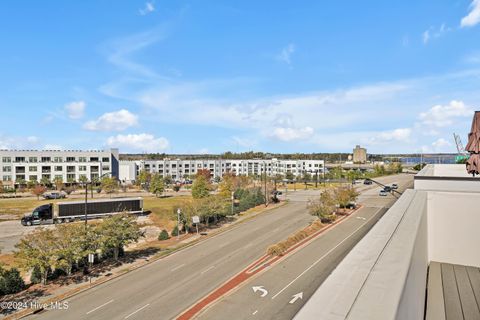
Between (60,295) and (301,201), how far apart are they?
41194 millimetres

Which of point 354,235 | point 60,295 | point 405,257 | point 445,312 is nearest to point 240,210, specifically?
point 354,235

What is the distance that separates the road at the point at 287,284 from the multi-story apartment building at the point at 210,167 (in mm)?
87349

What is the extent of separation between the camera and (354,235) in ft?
98.7

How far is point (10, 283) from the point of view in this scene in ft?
63.4

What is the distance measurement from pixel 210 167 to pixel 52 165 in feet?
183

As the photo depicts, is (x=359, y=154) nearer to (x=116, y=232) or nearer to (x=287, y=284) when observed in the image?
(x=287, y=284)

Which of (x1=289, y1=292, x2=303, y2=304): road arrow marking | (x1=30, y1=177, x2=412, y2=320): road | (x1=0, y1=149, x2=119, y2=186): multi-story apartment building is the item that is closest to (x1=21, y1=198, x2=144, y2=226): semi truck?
(x1=30, y1=177, x2=412, y2=320): road

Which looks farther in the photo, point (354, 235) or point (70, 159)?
point (70, 159)

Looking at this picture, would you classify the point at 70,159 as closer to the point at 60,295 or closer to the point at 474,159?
the point at 60,295

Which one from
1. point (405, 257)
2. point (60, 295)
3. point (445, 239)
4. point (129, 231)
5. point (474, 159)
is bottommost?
point (60, 295)

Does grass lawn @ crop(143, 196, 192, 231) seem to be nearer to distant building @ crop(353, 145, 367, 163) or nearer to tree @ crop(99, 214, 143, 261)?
tree @ crop(99, 214, 143, 261)

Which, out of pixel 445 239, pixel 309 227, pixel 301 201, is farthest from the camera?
pixel 301 201

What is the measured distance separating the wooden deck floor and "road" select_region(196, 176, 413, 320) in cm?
668

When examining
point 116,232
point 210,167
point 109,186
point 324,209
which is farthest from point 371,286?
point 210,167
